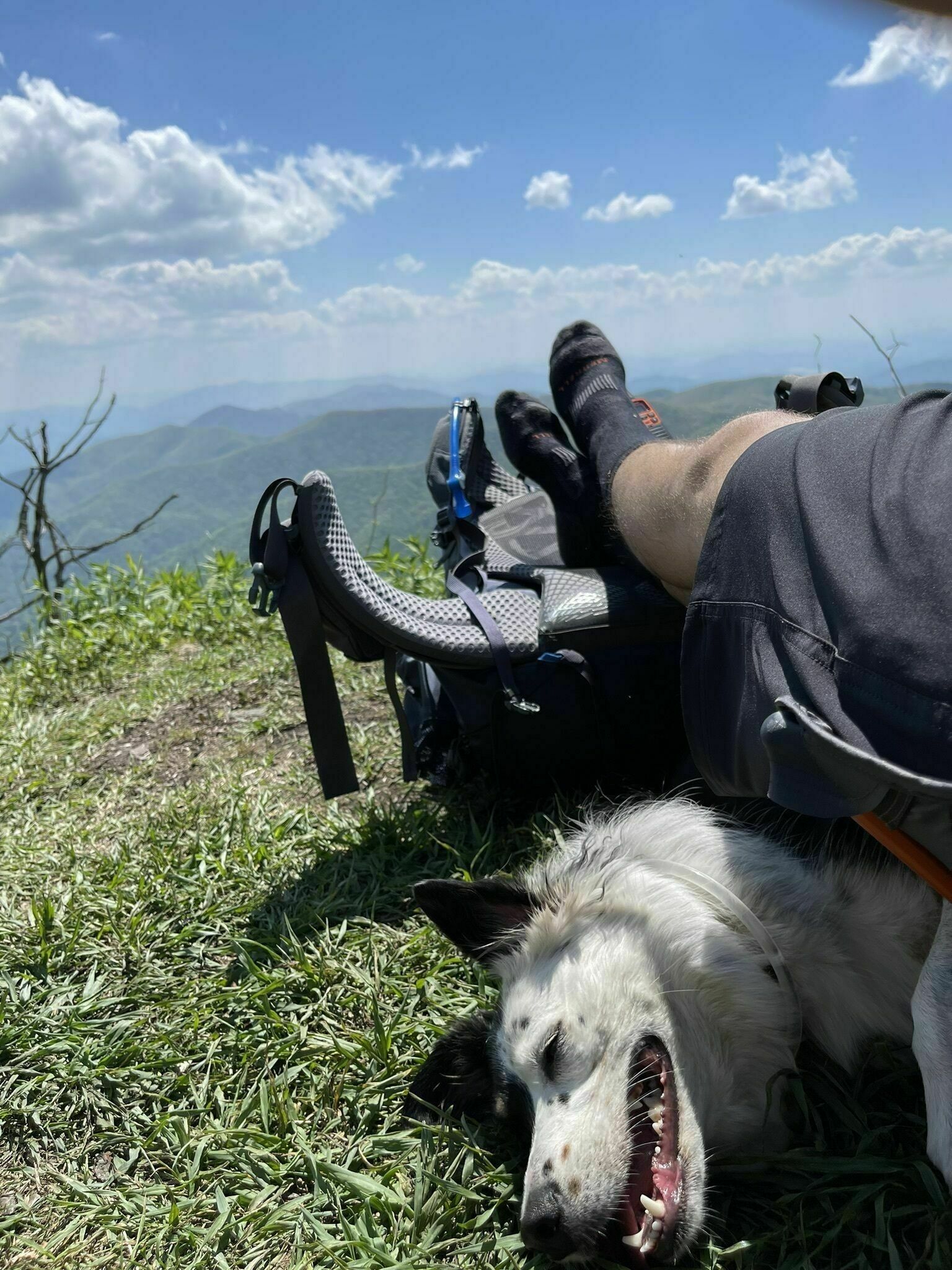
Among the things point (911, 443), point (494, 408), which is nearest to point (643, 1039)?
point (911, 443)

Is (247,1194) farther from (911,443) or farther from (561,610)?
(911,443)

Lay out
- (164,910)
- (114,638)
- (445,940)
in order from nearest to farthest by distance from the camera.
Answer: (445,940)
(164,910)
(114,638)

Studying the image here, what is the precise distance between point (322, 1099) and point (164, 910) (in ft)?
2.99

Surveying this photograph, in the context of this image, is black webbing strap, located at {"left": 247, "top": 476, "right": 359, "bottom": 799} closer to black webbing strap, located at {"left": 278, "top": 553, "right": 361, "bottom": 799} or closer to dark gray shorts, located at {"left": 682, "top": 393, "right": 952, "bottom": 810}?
black webbing strap, located at {"left": 278, "top": 553, "right": 361, "bottom": 799}

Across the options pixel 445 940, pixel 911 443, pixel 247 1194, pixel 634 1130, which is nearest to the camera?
pixel 911 443

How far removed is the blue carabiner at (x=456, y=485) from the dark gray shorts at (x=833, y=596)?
1.95 metres

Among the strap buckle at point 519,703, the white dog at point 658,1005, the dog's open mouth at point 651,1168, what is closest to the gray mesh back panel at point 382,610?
the strap buckle at point 519,703

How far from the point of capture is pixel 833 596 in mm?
1520

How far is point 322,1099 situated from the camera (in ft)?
6.77

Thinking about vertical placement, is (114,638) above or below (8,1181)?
above

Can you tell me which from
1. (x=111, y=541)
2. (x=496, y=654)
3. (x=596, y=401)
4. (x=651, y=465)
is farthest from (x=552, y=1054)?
(x=111, y=541)

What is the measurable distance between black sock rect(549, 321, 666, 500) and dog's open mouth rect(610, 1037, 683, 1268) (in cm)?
201

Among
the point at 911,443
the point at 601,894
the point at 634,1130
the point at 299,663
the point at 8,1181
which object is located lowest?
the point at 8,1181

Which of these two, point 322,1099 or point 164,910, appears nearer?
point 322,1099
